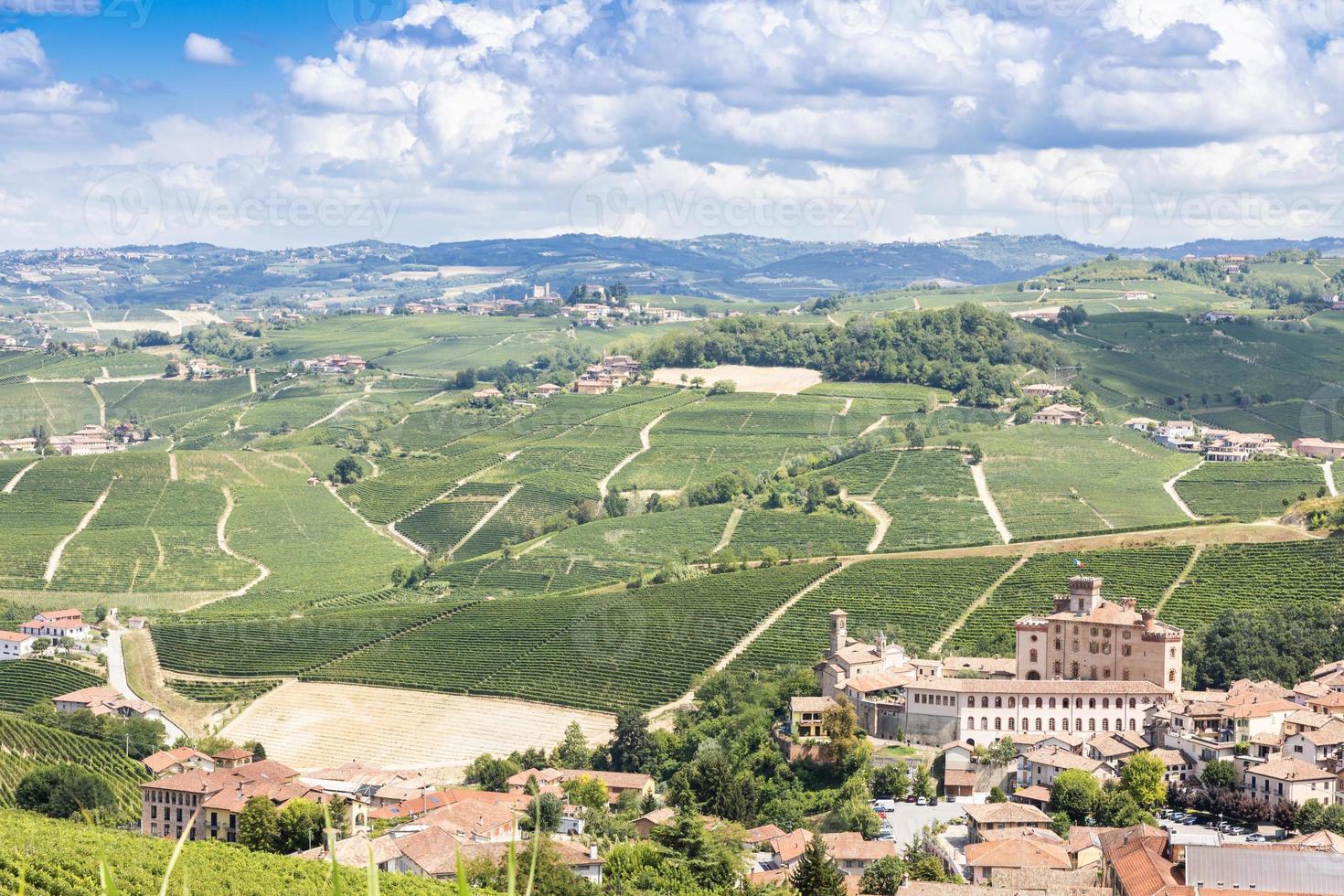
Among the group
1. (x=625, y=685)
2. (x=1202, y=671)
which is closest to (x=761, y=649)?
(x=625, y=685)

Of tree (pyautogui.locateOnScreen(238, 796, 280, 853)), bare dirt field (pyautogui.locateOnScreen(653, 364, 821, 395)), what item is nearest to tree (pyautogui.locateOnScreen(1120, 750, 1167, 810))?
tree (pyautogui.locateOnScreen(238, 796, 280, 853))

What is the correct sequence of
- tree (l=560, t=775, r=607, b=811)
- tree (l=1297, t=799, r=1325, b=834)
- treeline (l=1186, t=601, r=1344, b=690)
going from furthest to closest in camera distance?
treeline (l=1186, t=601, r=1344, b=690) → tree (l=560, t=775, r=607, b=811) → tree (l=1297, t=799, r=1325, b=834)

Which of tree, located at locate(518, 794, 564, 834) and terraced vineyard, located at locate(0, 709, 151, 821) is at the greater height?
tree, located at locate(518, 794, 564, 834)

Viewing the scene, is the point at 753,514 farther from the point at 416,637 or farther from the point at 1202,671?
the point at 1202,671

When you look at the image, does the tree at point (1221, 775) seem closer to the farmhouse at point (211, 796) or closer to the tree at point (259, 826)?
the farmhouse at point (211, 796)

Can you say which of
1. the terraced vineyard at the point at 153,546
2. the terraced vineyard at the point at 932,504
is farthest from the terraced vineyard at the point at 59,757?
the terraced vineyard at the point at 932,504

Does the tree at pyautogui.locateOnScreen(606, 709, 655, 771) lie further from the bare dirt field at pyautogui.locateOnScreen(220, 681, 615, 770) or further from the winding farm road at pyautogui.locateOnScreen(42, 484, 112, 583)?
the winding farm road at pyautogui.locateOnScreen(42, 484, 112, 583)
